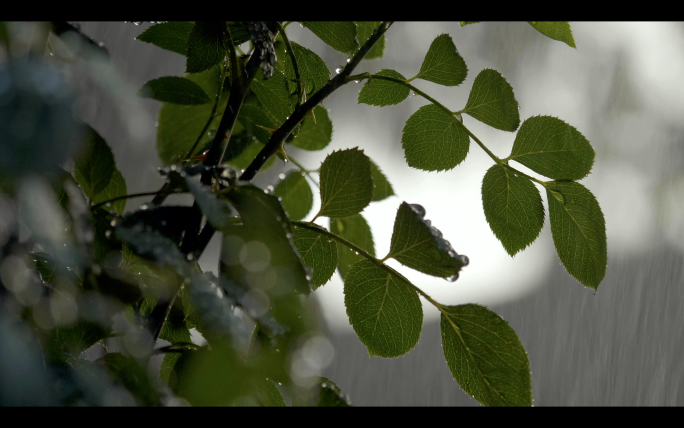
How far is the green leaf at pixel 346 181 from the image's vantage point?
0.19m

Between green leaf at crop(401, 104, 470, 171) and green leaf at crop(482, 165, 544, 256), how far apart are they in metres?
0.03

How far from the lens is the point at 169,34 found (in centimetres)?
26

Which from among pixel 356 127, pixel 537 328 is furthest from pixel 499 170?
pixel 537 328

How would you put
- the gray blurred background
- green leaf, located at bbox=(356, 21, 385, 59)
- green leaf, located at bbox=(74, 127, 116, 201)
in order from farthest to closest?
the gray blurred background, green leaf, located at bbox=(356, 21, 385, 59), green leaf, located at bbox=(74, 127, 116, 201)

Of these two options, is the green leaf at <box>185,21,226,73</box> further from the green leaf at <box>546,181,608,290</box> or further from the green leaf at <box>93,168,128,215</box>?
the green leaf at <box>546,181,608,290</box>

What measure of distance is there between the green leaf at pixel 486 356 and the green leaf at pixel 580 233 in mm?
65

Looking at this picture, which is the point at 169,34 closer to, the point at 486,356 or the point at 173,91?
the point at 173,91

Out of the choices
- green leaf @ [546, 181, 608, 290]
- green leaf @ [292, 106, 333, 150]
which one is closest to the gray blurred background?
green leaf @ [292, 106, 333, 150]

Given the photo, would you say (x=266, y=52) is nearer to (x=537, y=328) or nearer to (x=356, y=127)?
(x=356, y=127)

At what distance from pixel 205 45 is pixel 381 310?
0.45 ft

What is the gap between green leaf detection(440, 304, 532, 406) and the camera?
182mm

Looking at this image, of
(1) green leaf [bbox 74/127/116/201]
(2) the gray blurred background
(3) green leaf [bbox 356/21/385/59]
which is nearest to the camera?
(1) green leaf [bbox 74/127/116/201]

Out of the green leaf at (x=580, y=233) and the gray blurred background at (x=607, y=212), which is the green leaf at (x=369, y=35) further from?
the gray blurred background at (x=607, y=212)
